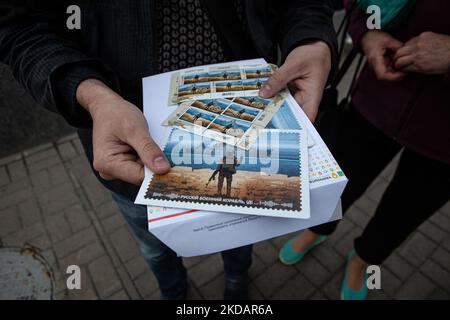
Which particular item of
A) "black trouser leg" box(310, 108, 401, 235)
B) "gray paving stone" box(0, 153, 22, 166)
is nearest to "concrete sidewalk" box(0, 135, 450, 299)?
"gray paving stone" box(0, 153, 22, 166)

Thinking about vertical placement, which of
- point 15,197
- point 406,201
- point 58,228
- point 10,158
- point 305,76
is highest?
point 305,76

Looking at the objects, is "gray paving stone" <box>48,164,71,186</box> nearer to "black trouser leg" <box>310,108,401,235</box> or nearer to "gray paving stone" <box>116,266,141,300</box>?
"gray paving stone" <box>116,266,141,300</box>

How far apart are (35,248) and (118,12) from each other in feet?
6.98

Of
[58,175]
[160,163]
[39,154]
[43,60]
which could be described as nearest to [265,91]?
[160,163]

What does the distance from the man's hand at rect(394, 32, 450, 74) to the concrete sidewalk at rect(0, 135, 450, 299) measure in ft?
5.05

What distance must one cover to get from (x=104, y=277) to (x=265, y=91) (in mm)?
1878

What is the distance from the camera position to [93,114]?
86 cm

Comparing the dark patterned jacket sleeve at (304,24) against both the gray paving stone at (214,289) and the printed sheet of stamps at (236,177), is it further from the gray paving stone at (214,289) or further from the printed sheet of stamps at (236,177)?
the gray paving stone at (214,289)

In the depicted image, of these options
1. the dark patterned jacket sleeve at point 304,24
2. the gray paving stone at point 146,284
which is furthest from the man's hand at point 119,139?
the gray paving stone at point 146,284

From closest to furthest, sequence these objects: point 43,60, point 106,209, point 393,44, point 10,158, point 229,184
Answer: point 229,184, point 43,60, point 393,44, point 106,209, point 10,158

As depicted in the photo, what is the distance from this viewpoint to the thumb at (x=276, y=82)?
0.96m

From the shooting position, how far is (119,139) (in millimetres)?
830

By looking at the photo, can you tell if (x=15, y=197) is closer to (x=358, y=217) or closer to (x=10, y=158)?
(x=10, y=158)
